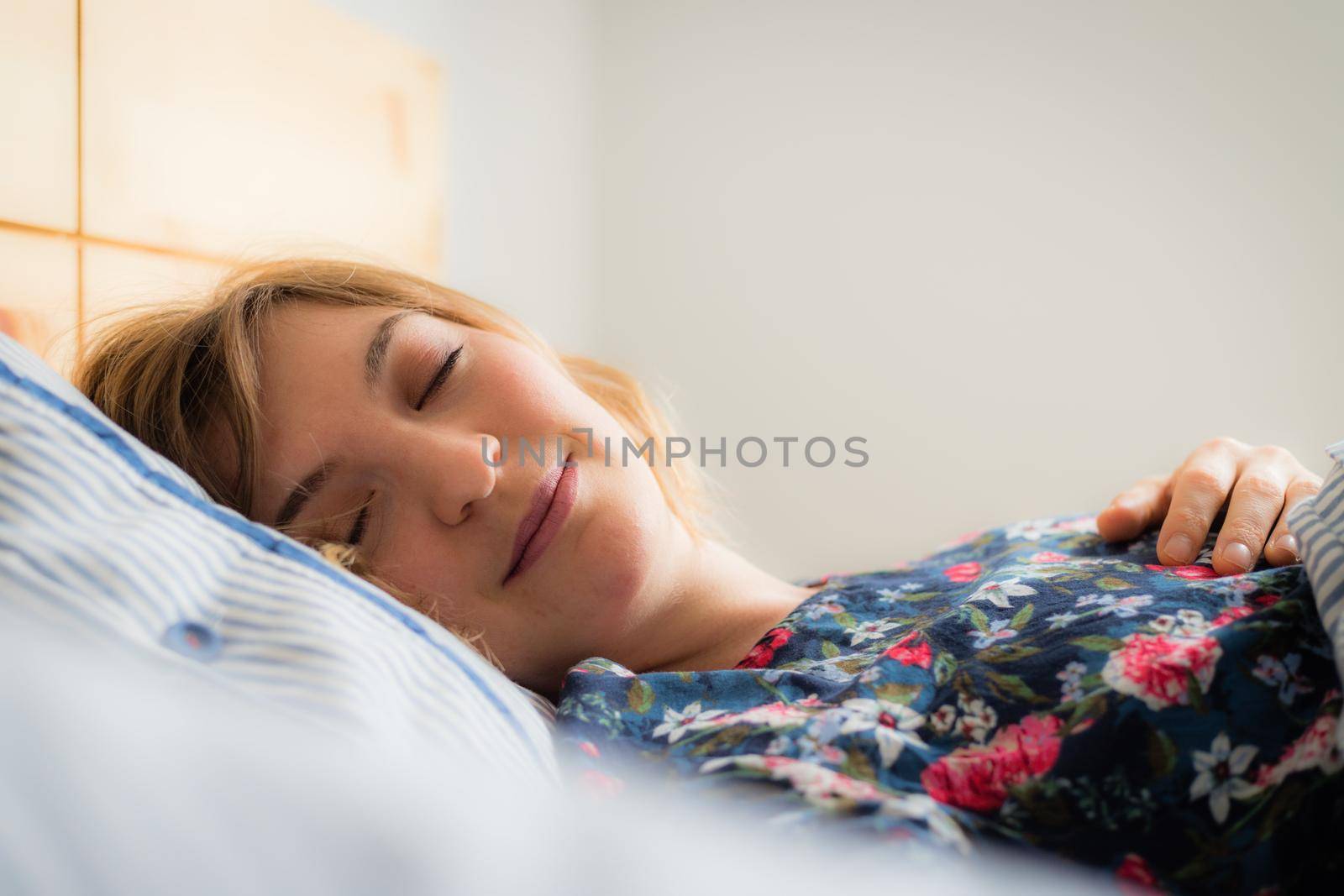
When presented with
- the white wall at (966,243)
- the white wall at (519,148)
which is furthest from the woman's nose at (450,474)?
the white wall at (966,243)

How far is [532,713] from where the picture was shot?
574 mm

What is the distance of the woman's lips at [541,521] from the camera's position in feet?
2.44

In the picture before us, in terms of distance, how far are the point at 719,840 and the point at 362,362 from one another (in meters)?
0.55

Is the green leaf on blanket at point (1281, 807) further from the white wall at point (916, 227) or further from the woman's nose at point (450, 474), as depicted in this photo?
the white wall at point (916, 227)

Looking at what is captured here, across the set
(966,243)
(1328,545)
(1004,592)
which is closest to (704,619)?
(1004,592)

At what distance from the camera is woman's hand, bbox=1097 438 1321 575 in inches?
27.2

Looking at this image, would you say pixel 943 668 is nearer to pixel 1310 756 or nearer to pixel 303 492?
pixel 1310 756

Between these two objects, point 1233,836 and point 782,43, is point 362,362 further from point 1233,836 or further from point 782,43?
point 782,43

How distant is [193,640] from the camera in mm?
424

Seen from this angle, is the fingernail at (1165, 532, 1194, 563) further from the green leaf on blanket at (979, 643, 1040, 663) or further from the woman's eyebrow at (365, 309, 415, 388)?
the woman's eyebrow at (365, 309, 415, 388)

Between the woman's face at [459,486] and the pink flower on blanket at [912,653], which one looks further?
Answer: the woman's face at [459,486]

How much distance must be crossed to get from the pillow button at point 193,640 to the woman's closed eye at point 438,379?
37cm

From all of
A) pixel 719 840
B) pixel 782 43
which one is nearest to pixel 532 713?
pixel 719 840

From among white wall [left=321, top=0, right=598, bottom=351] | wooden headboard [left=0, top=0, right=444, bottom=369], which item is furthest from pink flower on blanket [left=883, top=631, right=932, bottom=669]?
white wall [left=321, top=0, right=598, bottom=351]
